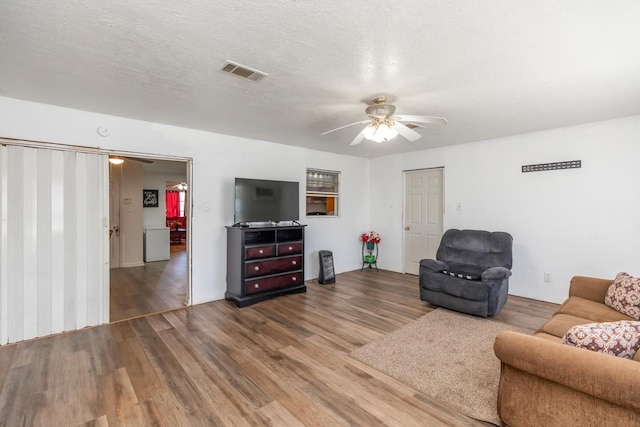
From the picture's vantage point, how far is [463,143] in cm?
497

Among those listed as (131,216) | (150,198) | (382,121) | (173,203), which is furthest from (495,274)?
(173,203)

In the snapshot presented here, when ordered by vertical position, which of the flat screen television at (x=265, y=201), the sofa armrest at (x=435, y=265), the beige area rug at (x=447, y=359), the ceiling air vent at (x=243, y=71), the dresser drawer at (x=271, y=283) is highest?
the ceiling air vent at (x=243, y=71)

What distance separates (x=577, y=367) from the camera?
145 centimetres

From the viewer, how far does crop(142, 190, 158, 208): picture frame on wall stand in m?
8.11

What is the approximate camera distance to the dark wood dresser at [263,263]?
4.09m

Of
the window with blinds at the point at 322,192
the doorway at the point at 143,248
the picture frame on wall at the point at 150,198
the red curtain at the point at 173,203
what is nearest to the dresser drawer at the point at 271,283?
the doorway at the point at 143,248

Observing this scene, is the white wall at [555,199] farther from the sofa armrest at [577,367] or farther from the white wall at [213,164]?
the sofa armrest at [577,367]

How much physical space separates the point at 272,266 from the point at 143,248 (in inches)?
176

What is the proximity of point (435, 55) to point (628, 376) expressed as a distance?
2.07 meters

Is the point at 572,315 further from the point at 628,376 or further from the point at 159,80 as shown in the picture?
the point at 159,80

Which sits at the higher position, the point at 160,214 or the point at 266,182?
the point at 266,182

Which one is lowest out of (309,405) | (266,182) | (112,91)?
(309,405)

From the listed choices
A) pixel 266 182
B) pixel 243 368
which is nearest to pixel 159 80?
pixel 266 182

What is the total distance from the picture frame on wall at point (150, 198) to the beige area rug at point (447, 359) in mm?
7483
